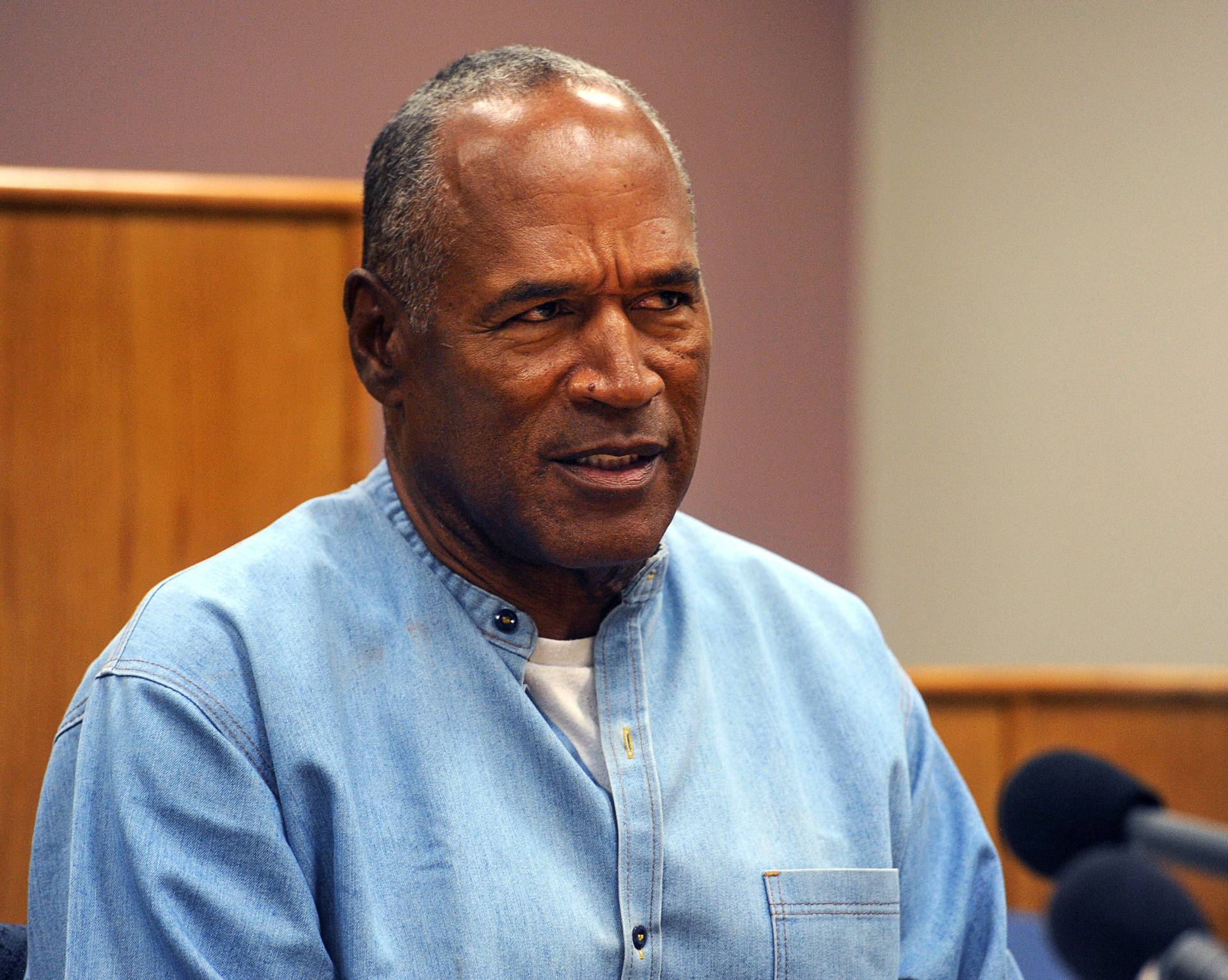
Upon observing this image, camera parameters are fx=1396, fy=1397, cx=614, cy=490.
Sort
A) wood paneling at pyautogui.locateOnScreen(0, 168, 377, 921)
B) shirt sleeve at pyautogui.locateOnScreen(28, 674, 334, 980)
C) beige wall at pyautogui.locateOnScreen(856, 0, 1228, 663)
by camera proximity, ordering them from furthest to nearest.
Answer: beige wall at pyautogui.locateOnScreen(856, 0, 1228, 663) < wood paneling at pyautogui.locateOnScreen(0, 168, 377, 921) < shirt sleeve at pyautogui.locateOnScreen(28, 674, 334, 980)

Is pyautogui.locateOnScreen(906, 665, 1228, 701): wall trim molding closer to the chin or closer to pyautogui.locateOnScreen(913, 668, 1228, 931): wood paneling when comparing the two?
pyautogui.locateOnScreen(913, 668, 1228, 931): wood paneling

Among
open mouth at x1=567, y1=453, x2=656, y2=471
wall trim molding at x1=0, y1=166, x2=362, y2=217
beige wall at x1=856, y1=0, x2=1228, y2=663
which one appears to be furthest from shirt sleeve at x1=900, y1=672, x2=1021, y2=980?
beige wall at x1=856, y1=0, x2=1228, y2=663

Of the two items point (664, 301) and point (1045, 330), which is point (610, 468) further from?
point (1045, 330)

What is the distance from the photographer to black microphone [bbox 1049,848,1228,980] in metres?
0.99

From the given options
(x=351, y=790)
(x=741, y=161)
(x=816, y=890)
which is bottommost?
(x=816, y=890)

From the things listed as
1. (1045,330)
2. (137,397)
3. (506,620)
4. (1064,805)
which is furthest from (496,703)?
(1045,330)

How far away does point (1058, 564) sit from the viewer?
2.90 m

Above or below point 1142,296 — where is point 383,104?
above

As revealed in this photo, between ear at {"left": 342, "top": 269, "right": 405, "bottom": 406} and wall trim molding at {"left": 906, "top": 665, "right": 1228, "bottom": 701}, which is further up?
ear at {"left": 342, "top": 269, "right": 405, "bottom": 406}

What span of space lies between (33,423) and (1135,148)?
2200 mm

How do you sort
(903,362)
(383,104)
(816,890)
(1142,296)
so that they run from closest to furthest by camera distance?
(816,890)
(383,104)
(1142,296)
(903,362)

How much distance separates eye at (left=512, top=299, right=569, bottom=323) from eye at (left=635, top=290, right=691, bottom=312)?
0.06 meters

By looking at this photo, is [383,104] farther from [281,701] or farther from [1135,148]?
[281,701]

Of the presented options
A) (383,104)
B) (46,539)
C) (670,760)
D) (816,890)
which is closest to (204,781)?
(670,760)
